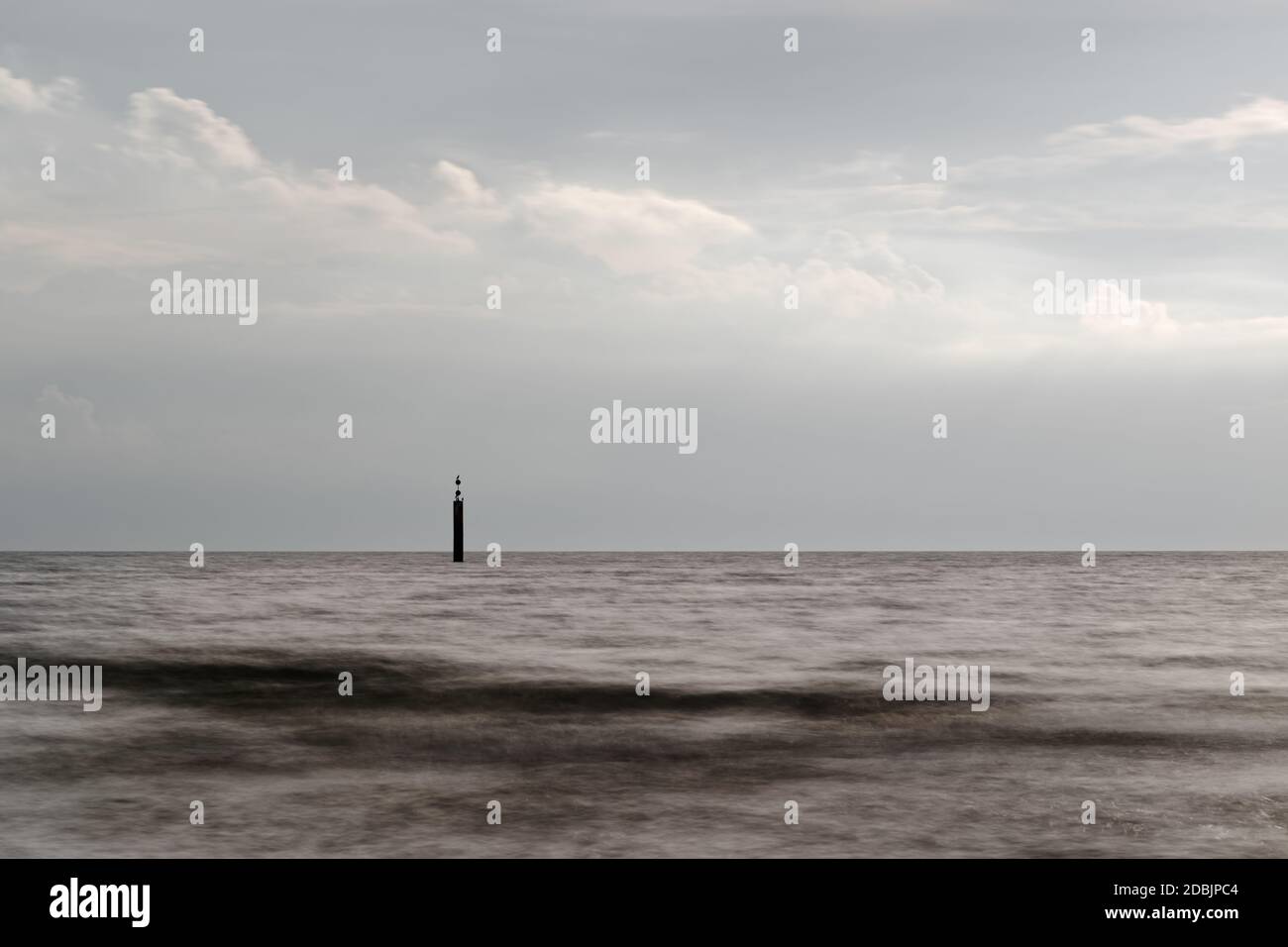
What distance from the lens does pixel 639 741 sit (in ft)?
55.1

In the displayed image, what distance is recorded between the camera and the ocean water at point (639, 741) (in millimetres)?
11156

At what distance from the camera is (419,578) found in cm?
7625

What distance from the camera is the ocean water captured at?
11.2 m

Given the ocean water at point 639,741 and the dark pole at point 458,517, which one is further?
the dark pole at point 458,517
